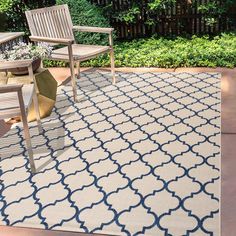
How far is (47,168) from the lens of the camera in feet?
9.72

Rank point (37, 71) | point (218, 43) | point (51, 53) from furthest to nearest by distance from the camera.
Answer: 1. point (218, 43)
2. point (51, 53)
3. point (37, 71)

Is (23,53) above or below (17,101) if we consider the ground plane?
above

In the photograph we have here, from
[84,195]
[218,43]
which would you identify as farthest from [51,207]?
[218,43]

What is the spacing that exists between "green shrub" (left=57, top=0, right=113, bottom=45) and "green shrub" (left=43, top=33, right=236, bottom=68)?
34cm

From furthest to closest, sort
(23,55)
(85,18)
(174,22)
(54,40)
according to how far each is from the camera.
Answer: (174,22)
(85,18)
(54,40)
(23,55)

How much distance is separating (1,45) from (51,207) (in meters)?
2.57

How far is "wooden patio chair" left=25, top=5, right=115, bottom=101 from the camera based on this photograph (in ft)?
13.7

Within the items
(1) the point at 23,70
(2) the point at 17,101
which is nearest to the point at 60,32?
(1) the point at 23,70

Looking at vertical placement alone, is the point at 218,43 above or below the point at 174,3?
below

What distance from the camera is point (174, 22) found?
6.36m

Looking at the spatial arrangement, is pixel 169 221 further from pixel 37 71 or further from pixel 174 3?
pixel 174 3

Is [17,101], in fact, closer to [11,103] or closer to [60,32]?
[11,103]

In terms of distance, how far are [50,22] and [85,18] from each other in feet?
3.57

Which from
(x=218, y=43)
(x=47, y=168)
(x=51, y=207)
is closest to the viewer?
(x=51, y=207)
